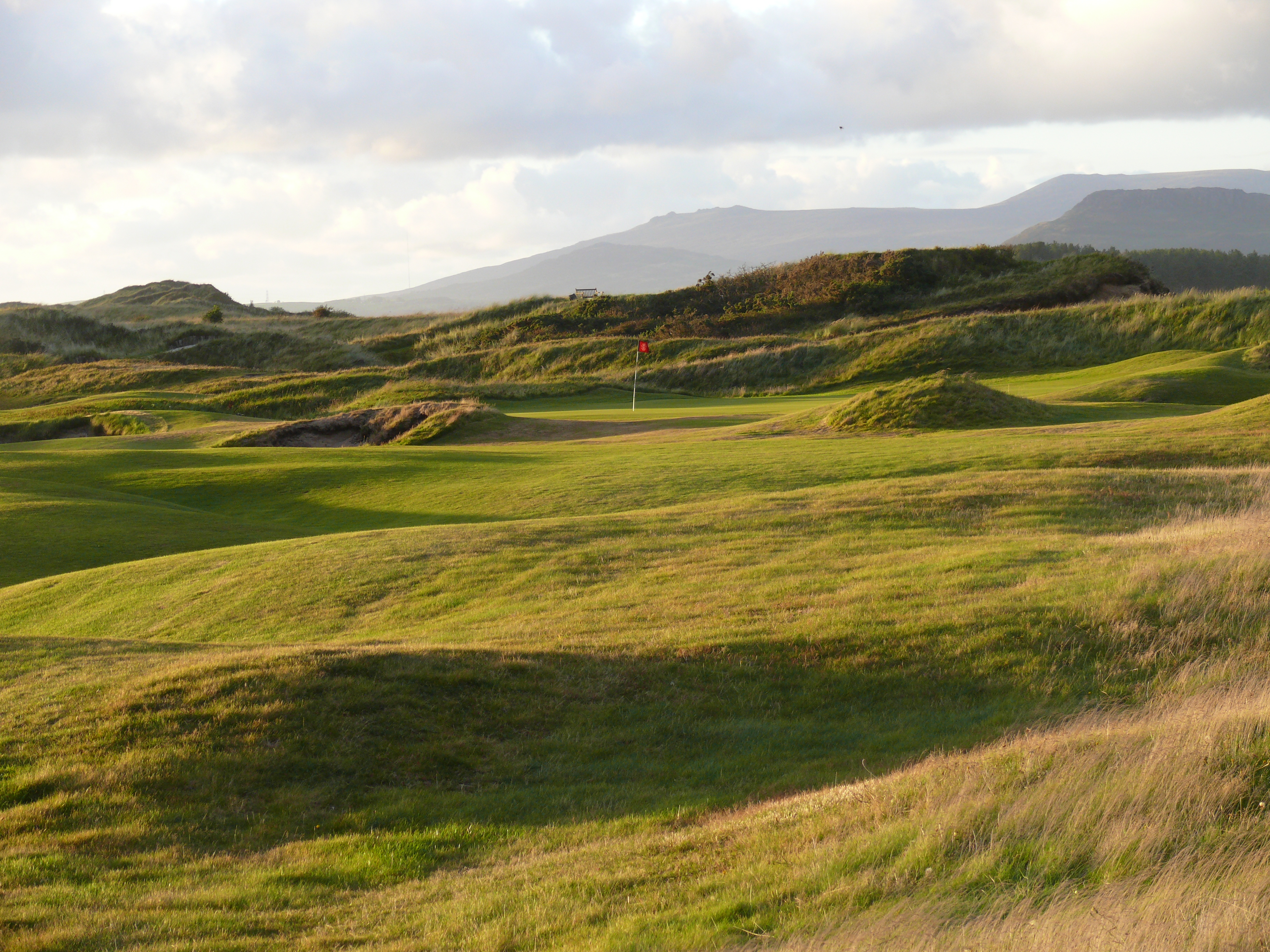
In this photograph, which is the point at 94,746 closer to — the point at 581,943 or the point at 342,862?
the point at 342,862

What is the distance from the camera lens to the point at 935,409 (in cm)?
3338

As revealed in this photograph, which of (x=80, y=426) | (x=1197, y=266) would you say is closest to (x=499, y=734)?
(x=80, y=426)

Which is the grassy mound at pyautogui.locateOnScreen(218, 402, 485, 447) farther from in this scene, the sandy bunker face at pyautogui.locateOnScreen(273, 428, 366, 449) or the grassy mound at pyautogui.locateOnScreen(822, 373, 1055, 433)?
the grassy mound at pyautogui.locateOnScreen(822, 373, 1055, 433)

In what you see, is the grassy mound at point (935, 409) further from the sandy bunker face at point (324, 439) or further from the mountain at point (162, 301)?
the mountain at point (162, 301)

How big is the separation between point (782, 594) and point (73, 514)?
68.5 feet

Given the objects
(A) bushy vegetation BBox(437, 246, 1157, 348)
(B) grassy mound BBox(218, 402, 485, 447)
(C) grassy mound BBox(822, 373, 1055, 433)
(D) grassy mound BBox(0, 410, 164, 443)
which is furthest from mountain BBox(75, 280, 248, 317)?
(C) grassy mound BBox(822, 373, 1055, 433)

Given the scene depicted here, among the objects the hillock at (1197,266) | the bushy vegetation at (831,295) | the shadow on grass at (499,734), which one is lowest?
the shadow on grass at (499,734)

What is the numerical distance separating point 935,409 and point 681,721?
2582 centimetres

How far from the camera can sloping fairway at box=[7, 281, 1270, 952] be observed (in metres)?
5.52

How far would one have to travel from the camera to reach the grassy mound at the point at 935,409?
32562 mm

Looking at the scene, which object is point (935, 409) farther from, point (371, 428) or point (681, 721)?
point (681, 721)

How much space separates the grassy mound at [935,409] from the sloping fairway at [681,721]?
27.2ft

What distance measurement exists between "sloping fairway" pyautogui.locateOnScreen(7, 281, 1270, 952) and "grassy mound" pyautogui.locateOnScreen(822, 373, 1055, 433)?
828cm

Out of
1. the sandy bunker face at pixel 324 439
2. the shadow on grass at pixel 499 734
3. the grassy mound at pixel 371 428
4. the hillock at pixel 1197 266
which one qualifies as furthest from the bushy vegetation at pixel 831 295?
the shadow on grass at pixel 499 734
